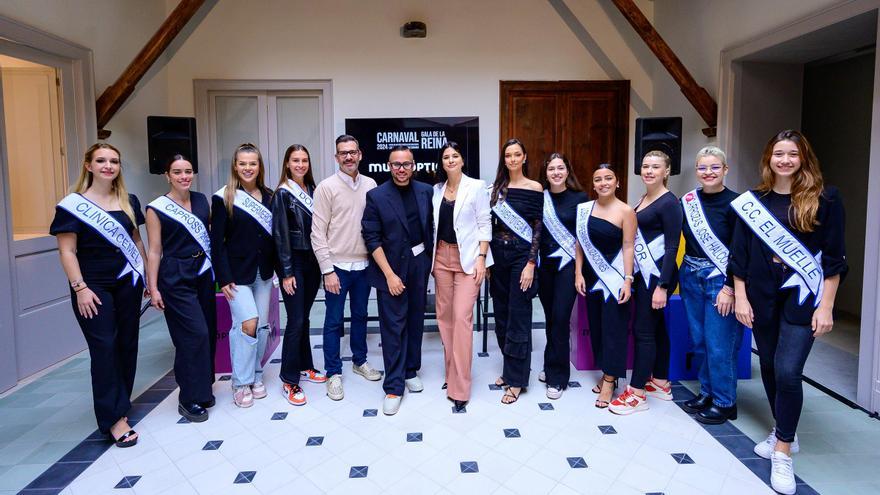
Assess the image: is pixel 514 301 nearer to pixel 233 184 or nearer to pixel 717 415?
pixel 717 415

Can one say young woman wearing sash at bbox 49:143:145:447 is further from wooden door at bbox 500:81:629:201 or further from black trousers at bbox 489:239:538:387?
wooden door at bbox 500:81:629:201

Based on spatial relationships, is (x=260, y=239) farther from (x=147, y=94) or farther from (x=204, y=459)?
(x=147, y=94)

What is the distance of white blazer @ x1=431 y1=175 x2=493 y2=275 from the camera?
8.25 ft

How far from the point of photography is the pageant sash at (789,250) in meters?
1.86

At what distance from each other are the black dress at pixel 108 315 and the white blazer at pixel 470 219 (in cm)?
143

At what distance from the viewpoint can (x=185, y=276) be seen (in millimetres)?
2400

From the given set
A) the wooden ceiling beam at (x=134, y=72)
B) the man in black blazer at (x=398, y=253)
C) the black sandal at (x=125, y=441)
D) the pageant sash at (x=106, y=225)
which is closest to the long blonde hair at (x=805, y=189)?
the man in black blazer at (x=398, y=253)

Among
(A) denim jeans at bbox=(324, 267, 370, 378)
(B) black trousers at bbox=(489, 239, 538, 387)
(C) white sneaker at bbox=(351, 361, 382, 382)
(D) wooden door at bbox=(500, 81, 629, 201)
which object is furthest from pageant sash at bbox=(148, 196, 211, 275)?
(D) wooden door at bbox=(500, 81, 629, 201)

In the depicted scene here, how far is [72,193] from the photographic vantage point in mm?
2148

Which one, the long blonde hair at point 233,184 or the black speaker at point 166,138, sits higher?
the black speaker at point 166,138

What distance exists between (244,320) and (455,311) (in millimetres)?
1047

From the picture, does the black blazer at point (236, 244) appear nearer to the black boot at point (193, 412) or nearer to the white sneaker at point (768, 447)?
the black boot at point (193, 412)

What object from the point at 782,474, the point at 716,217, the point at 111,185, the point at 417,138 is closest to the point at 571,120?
the point at 417,138

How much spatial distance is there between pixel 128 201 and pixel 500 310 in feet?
6.11
